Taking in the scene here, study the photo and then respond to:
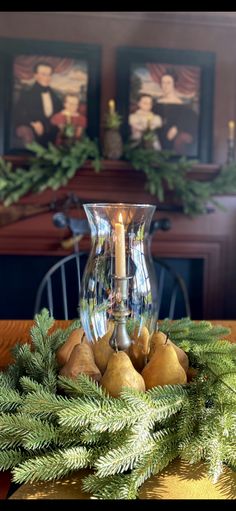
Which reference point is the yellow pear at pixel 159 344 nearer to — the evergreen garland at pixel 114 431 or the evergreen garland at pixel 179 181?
the evergreen garland at pixel 114 431

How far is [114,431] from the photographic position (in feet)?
1.33

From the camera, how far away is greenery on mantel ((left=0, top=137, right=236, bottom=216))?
2.28m

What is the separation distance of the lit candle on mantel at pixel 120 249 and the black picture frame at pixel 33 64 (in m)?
1.95

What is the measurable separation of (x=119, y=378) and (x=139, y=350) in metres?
0.10

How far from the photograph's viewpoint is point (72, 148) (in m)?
2.27

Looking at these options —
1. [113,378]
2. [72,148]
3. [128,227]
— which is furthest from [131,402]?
[72,148]

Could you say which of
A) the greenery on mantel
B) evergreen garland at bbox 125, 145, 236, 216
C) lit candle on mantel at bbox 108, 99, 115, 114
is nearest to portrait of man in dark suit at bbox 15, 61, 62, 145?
the greenery on mantel

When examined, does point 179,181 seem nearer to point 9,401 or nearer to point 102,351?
point 102,351

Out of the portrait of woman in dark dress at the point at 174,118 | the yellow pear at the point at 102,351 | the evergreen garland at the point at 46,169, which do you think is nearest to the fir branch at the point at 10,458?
the yellow pear at the point at 102,351

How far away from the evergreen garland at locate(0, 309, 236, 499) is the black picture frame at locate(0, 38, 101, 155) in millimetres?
2107

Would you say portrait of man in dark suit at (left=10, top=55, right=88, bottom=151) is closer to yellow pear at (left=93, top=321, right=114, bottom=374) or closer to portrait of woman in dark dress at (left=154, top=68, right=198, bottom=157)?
portrait of woman in dark dress at (left=154, top=68, right=198, bottom=157)

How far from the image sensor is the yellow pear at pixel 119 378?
1.48ft

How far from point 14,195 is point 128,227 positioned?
71.2 inches

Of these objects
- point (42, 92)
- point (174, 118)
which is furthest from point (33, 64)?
point (174, 118)
